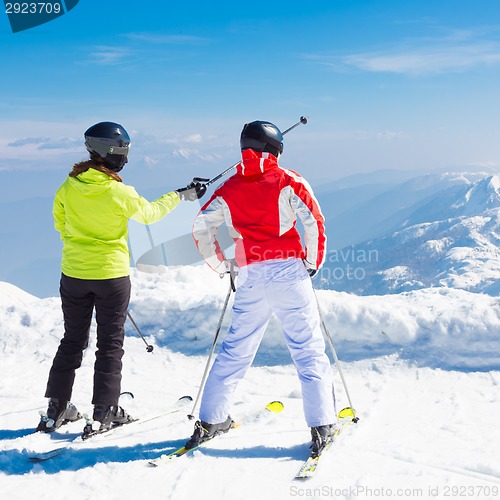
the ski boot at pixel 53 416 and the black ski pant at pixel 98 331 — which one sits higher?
the black ski pant at pixel 98 331

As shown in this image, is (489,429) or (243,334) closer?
(243,334)

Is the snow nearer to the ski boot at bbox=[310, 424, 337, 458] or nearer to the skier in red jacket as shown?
the ski boot at bbox=[310, 424, 337, 458]

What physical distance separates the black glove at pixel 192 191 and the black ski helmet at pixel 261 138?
2.82 ft

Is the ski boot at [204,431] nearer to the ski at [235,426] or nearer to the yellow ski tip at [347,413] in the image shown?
the ski at [235,426]

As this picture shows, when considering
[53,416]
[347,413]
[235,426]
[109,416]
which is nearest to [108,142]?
[109,416]

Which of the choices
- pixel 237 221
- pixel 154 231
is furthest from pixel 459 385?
pixel 154 231

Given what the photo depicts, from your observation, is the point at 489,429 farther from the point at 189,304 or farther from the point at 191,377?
the point at 189,304

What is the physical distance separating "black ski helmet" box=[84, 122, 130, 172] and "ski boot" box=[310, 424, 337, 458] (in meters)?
2.79

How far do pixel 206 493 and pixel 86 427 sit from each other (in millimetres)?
1537

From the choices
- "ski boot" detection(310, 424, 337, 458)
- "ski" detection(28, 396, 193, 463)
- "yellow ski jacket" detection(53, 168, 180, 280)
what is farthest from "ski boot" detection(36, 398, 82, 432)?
"ski boot" detection(310, 424, 337, 458)

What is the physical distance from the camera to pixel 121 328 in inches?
187

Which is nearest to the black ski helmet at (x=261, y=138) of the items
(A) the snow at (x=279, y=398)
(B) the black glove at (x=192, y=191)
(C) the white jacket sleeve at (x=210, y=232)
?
(C) the white jacket sleeve at (x=210, y=232)

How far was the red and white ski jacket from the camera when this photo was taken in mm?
4160

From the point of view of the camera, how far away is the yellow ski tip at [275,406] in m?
5.20
